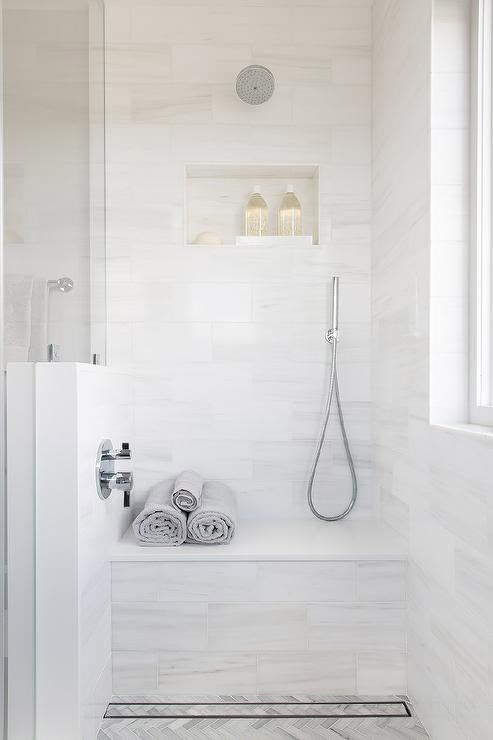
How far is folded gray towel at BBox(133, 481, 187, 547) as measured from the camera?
1979 millimetres

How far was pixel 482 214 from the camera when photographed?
1659 mm

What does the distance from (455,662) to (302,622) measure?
0.53m

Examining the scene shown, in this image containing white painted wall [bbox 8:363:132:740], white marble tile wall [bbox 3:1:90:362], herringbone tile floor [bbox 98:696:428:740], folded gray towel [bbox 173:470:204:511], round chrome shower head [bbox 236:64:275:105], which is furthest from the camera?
round chrome shower head [bbox 236:64:275:105]

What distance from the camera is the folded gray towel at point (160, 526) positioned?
1979 millimetres

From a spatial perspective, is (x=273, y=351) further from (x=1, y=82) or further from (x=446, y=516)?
(x=1, y=82)

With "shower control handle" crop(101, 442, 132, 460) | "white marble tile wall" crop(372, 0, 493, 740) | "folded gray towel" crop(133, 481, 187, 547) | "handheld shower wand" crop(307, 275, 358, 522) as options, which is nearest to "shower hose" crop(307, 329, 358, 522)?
"handheld shower wand" crop(307, 275, 358, 522)

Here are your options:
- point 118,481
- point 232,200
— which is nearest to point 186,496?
point 118,481

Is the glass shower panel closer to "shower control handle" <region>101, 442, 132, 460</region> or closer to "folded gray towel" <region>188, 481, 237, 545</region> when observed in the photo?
"shower control handle" <region>101, 442, 132, 460</region>

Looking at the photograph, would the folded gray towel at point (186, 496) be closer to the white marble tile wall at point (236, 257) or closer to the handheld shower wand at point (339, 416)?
the white marble tile wall at point (236, 257)

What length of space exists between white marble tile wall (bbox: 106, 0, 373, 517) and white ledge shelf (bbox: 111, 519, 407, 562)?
194 millimetres

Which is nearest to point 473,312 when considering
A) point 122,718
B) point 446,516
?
point 446,516

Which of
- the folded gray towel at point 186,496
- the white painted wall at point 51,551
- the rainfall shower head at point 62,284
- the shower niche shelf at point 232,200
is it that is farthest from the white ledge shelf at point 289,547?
the shower niche shelf at point 232,200

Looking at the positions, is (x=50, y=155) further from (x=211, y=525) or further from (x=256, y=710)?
(x=256, y=710)

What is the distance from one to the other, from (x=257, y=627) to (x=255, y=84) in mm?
1885
